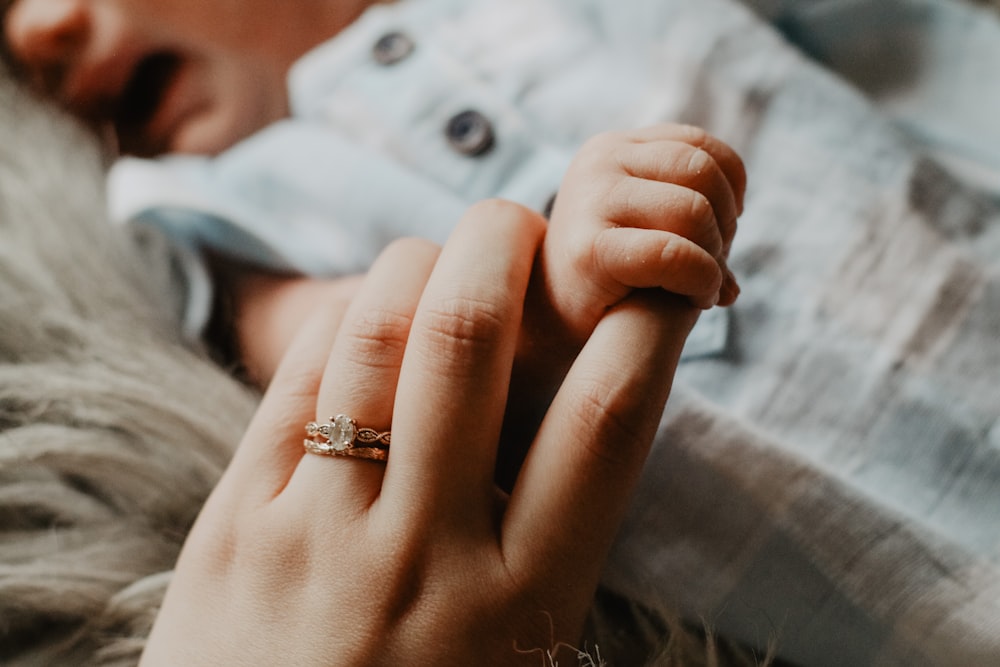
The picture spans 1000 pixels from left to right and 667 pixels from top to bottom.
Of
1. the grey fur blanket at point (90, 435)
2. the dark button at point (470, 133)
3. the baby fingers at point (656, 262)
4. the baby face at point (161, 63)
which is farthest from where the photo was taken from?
the baby face at point (161, 63)

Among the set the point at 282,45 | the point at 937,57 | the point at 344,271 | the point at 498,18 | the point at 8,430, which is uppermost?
the point at 937,57

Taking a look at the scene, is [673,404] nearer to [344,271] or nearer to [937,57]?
[344,271]

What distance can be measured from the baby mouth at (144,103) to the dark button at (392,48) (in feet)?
0.78

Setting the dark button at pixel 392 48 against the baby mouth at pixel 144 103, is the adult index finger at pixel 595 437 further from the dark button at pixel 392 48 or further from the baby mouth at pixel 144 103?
the baby mouth at pixel 144 103

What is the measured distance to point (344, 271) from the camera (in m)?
0.59

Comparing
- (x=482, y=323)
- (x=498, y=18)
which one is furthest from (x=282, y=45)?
(x=482, y=323)

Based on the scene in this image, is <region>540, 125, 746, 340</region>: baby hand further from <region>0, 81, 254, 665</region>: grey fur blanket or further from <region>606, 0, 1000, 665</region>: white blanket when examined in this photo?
<region>0, 81, 254, 665</region>: grey fur blanket

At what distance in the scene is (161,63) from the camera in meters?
0.74

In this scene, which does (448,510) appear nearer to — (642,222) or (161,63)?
(642,222)

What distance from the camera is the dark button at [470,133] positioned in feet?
1.90

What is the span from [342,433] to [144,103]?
570 millimetres

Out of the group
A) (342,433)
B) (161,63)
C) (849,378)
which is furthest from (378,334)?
(161,63)

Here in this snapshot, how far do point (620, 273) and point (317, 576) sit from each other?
197 millimetres

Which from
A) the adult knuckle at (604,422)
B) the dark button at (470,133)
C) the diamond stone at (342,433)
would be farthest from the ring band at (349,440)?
the dark button at (470,133)
